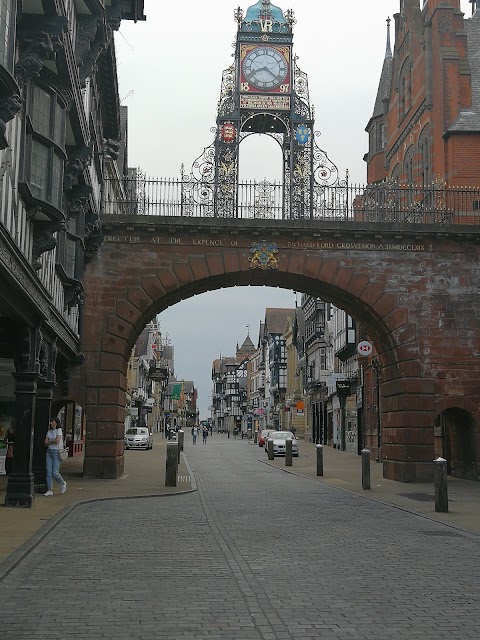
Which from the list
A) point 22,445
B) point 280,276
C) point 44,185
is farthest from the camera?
point 280,276

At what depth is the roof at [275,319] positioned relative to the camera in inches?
4099

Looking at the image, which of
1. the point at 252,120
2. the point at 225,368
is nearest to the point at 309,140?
the point at 252,120

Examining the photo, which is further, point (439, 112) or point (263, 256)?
point (439, 112)

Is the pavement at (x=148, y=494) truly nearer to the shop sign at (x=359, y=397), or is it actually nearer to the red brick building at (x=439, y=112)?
the red brick building at (x=439, y=112)

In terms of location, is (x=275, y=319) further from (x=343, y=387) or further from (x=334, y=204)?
(x=334, y=204)

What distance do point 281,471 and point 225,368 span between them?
146 meters

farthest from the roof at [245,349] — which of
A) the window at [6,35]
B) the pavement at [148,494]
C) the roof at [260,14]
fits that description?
the window at [6,35]

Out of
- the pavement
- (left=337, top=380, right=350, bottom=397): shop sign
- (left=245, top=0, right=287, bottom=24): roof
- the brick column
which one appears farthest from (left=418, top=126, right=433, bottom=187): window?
the brick column

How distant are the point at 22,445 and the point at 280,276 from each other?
11784mm

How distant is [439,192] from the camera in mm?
27375

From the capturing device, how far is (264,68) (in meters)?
29.3

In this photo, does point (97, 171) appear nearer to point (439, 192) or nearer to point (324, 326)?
point (439, 192)

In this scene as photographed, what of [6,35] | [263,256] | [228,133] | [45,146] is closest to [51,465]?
[45,146]

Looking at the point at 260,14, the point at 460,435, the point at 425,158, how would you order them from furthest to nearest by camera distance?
the point at 425,158, the point at 260,14, the point at 460,435
